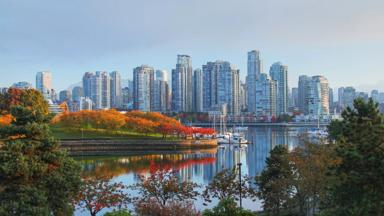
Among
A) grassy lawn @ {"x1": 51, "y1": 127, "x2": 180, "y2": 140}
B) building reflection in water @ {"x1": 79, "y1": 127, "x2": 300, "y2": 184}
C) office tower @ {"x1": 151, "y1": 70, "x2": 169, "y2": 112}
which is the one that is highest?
office tower @ {"x1": 151, "y1": 70, "x2": 169, "y2": 112}

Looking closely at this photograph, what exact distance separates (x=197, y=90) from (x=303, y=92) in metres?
46.4

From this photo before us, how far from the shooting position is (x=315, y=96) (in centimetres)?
17188

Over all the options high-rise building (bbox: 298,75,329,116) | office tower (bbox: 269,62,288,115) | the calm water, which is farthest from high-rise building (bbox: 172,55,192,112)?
the calm water

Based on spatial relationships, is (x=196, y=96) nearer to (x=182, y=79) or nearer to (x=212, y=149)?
(x=182, y=79)

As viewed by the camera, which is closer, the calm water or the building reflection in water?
the calm water

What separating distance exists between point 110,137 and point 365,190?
2072 inches

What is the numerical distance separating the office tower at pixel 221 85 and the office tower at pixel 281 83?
19490mm

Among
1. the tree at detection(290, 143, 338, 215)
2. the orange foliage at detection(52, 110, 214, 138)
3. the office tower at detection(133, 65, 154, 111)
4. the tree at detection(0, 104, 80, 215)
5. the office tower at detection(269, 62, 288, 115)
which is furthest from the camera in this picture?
the office tower at detection(269, 62, 288, 115)

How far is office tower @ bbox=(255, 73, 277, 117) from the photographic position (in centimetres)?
16525

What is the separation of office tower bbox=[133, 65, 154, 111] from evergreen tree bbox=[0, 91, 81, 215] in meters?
142

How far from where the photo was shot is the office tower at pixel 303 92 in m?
178

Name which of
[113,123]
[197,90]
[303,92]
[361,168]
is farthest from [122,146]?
[303,92]

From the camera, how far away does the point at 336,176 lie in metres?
11.9

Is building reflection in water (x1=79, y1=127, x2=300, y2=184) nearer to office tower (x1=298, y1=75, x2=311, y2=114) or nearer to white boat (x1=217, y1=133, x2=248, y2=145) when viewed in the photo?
white boat (x1=217, y1=133, x2=248, y2=145)
